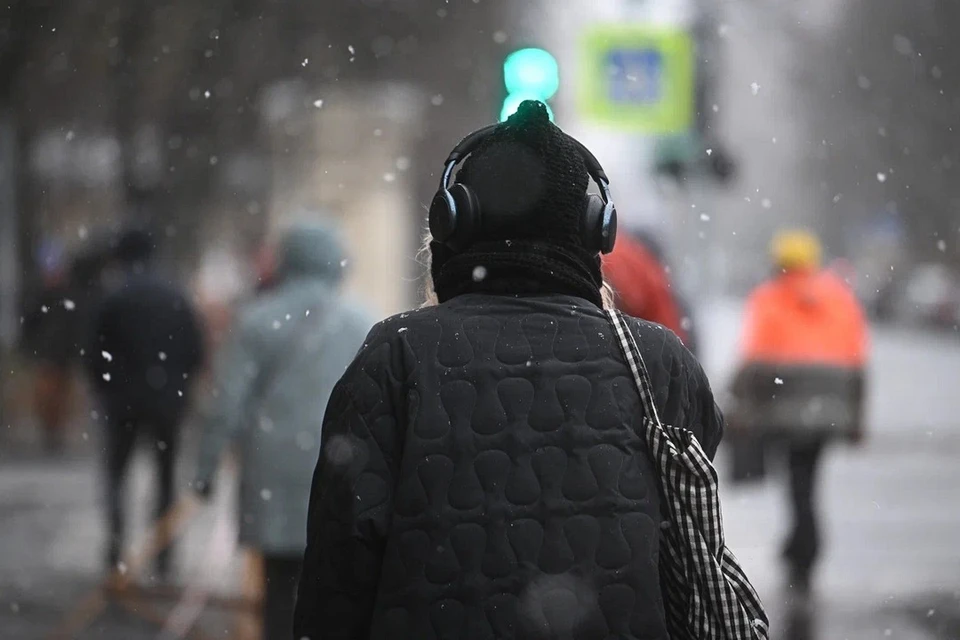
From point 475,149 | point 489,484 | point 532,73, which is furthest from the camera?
point 532,73

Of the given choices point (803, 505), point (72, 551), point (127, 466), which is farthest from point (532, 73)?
point (72, 551)

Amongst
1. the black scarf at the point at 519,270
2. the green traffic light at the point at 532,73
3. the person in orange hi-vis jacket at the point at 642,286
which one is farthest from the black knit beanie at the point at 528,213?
the person in orange hi-vis jacket at the point at 642,286

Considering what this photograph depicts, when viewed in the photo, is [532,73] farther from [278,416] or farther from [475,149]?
[475,149]

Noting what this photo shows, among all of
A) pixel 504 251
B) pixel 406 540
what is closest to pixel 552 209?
pixel 504 251

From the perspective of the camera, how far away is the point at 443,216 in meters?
2.19

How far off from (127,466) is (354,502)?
212 inches

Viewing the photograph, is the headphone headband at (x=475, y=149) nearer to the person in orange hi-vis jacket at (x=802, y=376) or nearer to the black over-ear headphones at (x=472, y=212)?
the black over-ear headphones at (x=472, y=212)

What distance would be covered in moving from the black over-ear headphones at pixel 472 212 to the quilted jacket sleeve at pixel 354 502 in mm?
221

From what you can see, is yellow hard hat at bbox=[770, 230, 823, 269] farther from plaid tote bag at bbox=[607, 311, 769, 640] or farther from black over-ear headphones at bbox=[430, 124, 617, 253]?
plaid tote bag at bbox=[607, 311, 769, 640]

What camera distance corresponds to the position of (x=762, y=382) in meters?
7.29

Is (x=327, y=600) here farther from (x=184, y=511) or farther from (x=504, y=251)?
(x=184, y=511)

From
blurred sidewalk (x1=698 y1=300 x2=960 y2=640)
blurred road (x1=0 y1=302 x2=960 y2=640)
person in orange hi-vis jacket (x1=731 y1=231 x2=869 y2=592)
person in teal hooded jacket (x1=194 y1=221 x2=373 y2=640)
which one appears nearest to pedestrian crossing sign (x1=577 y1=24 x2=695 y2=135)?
blurred sidewalk (x1=698 y1=300 x2=960 y2=640)

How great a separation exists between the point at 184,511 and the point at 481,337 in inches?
283

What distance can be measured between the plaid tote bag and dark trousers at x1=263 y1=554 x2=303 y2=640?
2680mm
